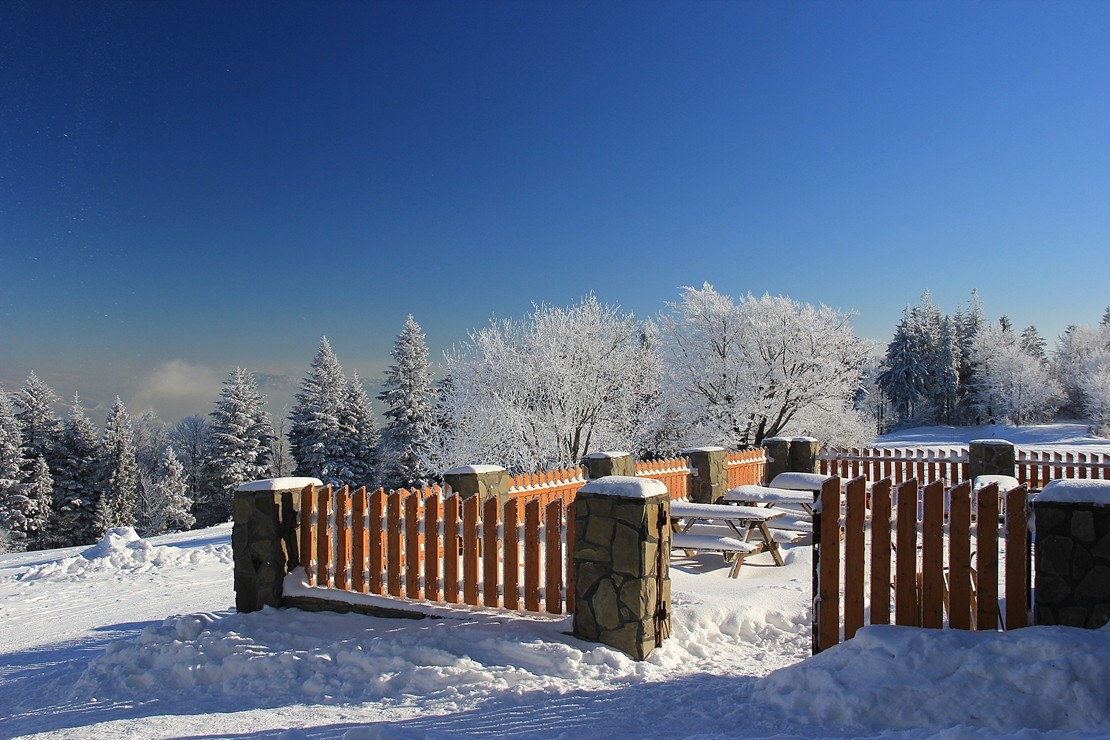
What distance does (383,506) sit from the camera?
6055 mm

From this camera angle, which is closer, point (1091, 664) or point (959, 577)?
point (1091, 664)

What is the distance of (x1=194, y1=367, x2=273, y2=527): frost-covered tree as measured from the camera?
37094 mm

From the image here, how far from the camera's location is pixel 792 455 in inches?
495

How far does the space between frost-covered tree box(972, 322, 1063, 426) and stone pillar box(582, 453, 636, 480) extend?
176 ft

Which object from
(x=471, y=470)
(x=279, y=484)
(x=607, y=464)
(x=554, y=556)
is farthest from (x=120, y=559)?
(x=554, y=556)

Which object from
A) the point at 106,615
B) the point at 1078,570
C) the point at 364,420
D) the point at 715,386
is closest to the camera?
the point at 1078,570

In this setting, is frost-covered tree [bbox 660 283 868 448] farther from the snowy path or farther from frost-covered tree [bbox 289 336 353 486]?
frost-covered tree [bbox 289 336 353 486]

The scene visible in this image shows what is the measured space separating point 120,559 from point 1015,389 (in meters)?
59.4

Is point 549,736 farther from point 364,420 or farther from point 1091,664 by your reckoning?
point 364,420

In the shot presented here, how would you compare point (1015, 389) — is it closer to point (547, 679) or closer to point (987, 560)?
point (987, 560)

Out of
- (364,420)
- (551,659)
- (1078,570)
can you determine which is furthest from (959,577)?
(364,420)

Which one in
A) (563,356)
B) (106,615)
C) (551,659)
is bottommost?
(106,615)

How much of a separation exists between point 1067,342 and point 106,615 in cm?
7594

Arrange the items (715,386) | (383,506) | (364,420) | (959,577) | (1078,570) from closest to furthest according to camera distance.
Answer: (1078,570) → (959,577) → (383,506) → (715,386) → (364,420)
